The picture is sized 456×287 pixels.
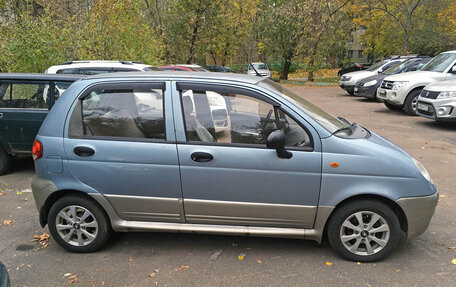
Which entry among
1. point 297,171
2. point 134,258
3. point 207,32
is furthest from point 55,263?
point 207,32

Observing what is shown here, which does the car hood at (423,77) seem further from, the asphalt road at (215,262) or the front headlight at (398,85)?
the asphalt road at (215,262)

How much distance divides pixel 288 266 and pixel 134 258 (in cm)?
152

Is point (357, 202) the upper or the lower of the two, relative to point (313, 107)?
lower

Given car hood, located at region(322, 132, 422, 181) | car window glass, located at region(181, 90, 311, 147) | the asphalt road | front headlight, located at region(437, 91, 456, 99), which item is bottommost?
the asphalt road

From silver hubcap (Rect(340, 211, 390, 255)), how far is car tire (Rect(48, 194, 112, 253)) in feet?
7.76

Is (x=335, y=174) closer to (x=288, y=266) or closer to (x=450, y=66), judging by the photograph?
(x=288, y=266)

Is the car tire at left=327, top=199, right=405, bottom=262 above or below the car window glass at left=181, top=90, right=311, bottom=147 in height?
below

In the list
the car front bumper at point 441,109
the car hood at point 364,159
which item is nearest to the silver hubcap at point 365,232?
the car hood at point 364,159

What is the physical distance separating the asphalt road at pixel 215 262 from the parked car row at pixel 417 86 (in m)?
5.64

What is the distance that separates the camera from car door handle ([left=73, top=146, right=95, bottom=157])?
3535mm

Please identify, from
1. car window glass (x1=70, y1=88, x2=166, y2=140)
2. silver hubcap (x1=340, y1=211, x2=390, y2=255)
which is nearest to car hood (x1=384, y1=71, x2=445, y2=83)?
silver hubcap (x1=340, y1=211, x2=390, y2=255)

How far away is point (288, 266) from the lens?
346 cm

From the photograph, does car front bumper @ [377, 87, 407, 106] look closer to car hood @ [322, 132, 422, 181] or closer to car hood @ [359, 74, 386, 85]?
car hood @ [359, 74, 386, 85]

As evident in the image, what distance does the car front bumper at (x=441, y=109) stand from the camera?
905 centimetres
